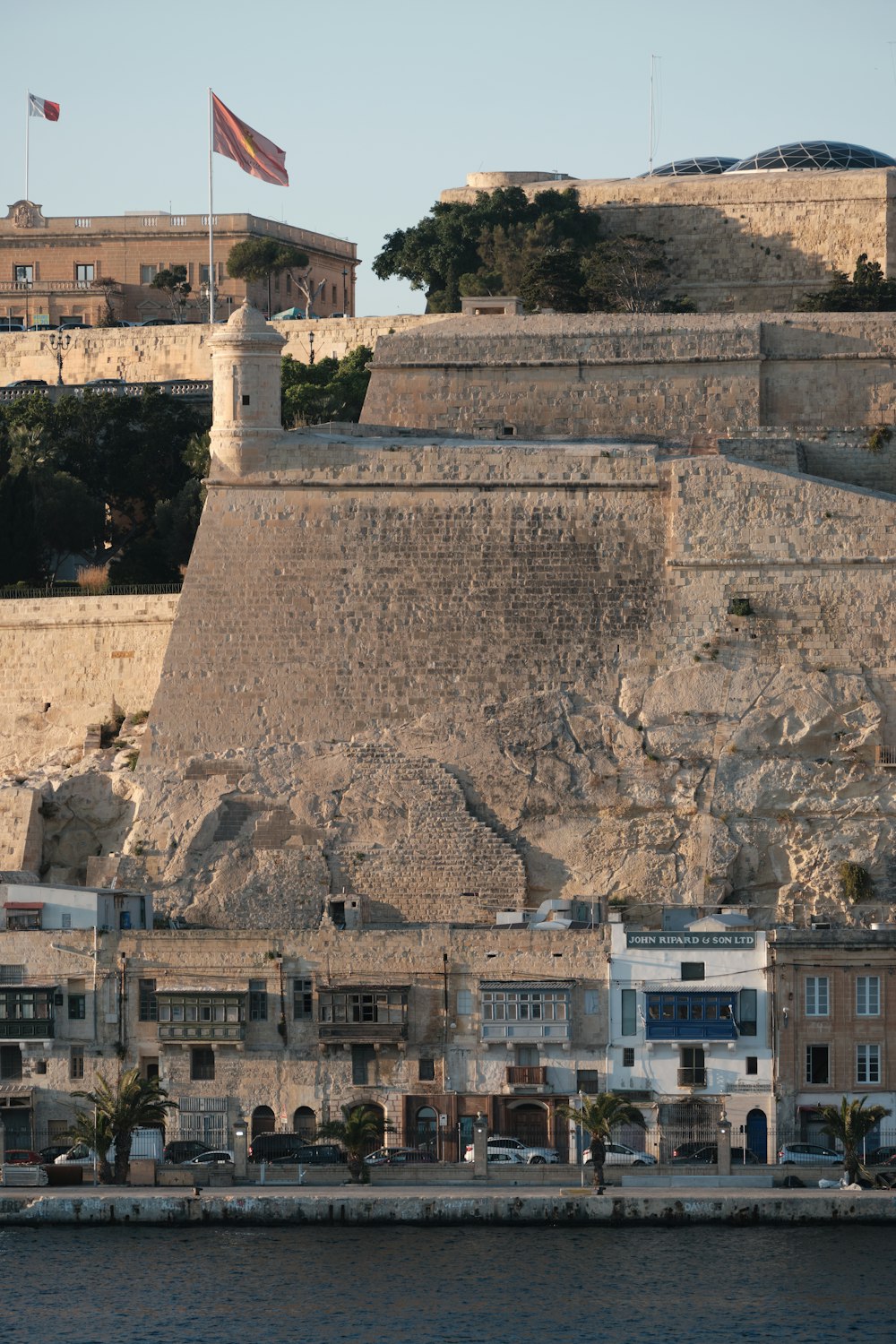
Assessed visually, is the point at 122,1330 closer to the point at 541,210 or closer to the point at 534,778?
the point at 534,778

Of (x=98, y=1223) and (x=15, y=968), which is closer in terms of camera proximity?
(x=98, y=1223)

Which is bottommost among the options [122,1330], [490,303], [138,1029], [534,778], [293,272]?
[122,1330]

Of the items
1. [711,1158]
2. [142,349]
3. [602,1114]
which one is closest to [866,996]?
[711,1158]

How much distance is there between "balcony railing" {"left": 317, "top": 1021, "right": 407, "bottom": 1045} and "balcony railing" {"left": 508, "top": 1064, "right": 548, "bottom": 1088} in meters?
1.51

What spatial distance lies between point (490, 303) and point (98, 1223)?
20.2m

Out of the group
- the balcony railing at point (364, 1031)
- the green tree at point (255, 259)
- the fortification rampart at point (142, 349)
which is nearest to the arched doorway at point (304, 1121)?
the balcony railing at point (364, 1031)

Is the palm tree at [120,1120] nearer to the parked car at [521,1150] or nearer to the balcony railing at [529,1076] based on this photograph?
the parked car at [521,1150]

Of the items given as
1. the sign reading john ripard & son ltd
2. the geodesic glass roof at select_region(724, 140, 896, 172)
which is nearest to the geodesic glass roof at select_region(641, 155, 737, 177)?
the geodesic glass roof at select_region(724, 140, 896, 172)

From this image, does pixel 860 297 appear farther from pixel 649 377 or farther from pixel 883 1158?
pixel 883 1158

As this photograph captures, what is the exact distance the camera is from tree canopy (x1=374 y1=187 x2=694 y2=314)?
61906mm

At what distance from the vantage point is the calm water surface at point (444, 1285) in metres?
40.2

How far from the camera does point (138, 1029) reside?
4731 centimetres

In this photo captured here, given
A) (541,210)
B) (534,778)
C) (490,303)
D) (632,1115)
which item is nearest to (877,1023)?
(632,1115)

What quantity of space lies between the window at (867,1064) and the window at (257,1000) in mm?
7826
